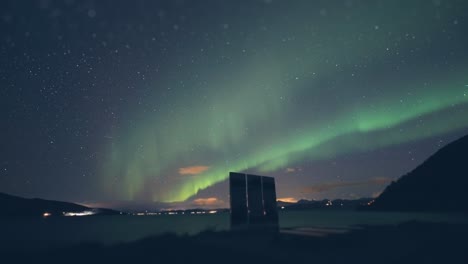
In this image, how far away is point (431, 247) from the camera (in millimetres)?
29406

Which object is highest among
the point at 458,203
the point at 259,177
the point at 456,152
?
the point at 456,152

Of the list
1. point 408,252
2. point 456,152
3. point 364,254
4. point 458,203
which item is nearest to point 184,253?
point 364,254

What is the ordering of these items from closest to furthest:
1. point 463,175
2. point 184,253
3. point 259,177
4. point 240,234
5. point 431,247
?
1. point 431,247
2. point 184,253
3. point 240,234
4. point 259,177
5. point 463,175

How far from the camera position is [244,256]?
27.2 m

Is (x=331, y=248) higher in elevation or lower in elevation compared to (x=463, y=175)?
lower

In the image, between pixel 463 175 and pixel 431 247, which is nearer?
pixel 431 247

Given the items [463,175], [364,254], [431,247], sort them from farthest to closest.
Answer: [463,175]
[431,247]
[364,254]

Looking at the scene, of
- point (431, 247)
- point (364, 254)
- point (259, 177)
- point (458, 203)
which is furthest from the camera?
point (458, 203)

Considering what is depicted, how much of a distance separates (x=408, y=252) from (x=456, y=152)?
660 feet

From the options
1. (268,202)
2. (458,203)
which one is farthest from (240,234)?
(458,203)

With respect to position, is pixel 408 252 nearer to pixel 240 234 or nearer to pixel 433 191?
pixel 240 234

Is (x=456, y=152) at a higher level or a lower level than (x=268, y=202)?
higher

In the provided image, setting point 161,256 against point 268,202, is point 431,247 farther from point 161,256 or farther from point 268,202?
point 268,202

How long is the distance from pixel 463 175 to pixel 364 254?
18977 centimetres
